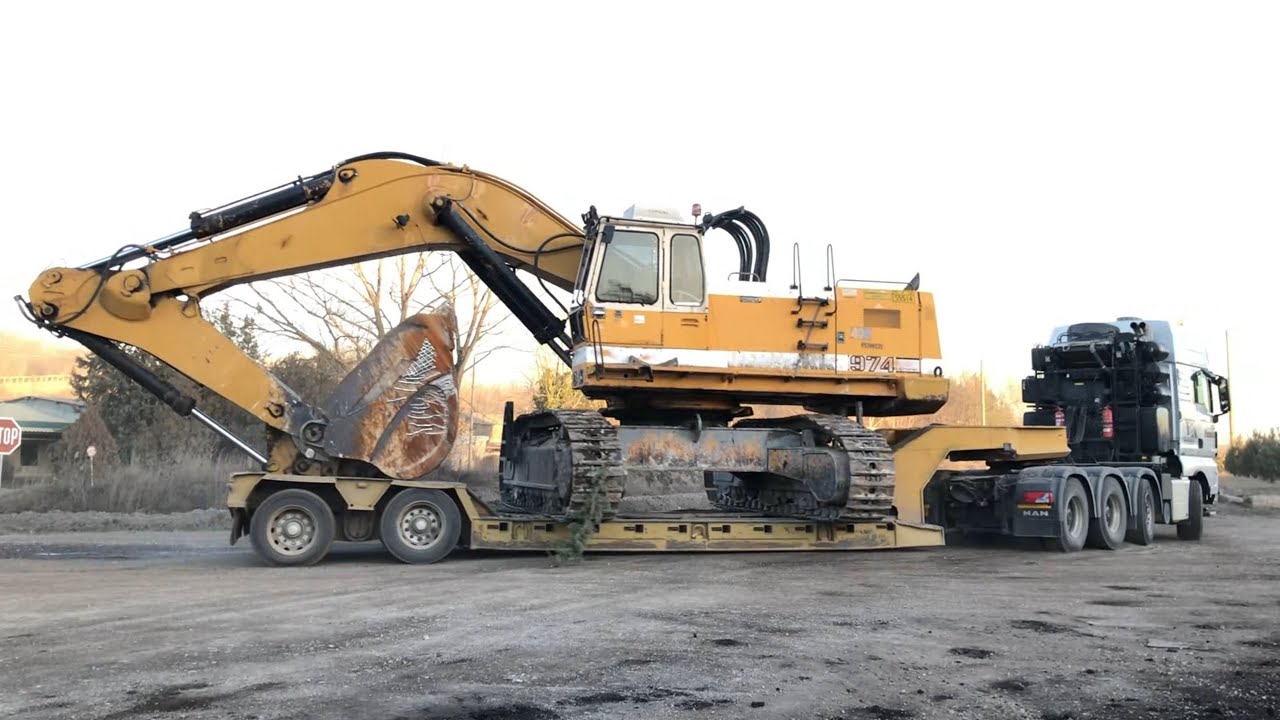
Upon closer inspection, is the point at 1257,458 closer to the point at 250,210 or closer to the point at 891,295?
the point at 891,295

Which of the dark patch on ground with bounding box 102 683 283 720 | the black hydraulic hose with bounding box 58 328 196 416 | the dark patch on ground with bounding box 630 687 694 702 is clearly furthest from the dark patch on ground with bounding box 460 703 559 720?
the black hydraulic hose with bounding box 58 328 196 416

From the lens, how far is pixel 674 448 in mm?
13414

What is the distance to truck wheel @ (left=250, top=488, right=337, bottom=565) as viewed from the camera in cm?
1214

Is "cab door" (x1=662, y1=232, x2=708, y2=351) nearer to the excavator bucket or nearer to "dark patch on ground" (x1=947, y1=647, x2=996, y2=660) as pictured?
the excavator bucket

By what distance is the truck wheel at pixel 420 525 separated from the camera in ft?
40.8

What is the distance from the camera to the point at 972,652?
711cm

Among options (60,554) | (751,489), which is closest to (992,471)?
(751,489)

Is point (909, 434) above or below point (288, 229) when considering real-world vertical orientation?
below

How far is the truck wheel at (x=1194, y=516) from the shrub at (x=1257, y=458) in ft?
114

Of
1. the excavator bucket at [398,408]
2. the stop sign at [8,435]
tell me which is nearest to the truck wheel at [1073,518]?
the excavator bucket at [398,408]

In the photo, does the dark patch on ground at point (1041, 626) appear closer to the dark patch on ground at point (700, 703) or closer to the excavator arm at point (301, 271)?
the dark patch on ground at point (700, 703)

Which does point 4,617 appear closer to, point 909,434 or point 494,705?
point 494,705

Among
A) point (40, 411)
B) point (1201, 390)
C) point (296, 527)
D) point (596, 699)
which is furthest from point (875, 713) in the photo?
point (40, 411)

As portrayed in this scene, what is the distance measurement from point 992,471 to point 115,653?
513 inches
